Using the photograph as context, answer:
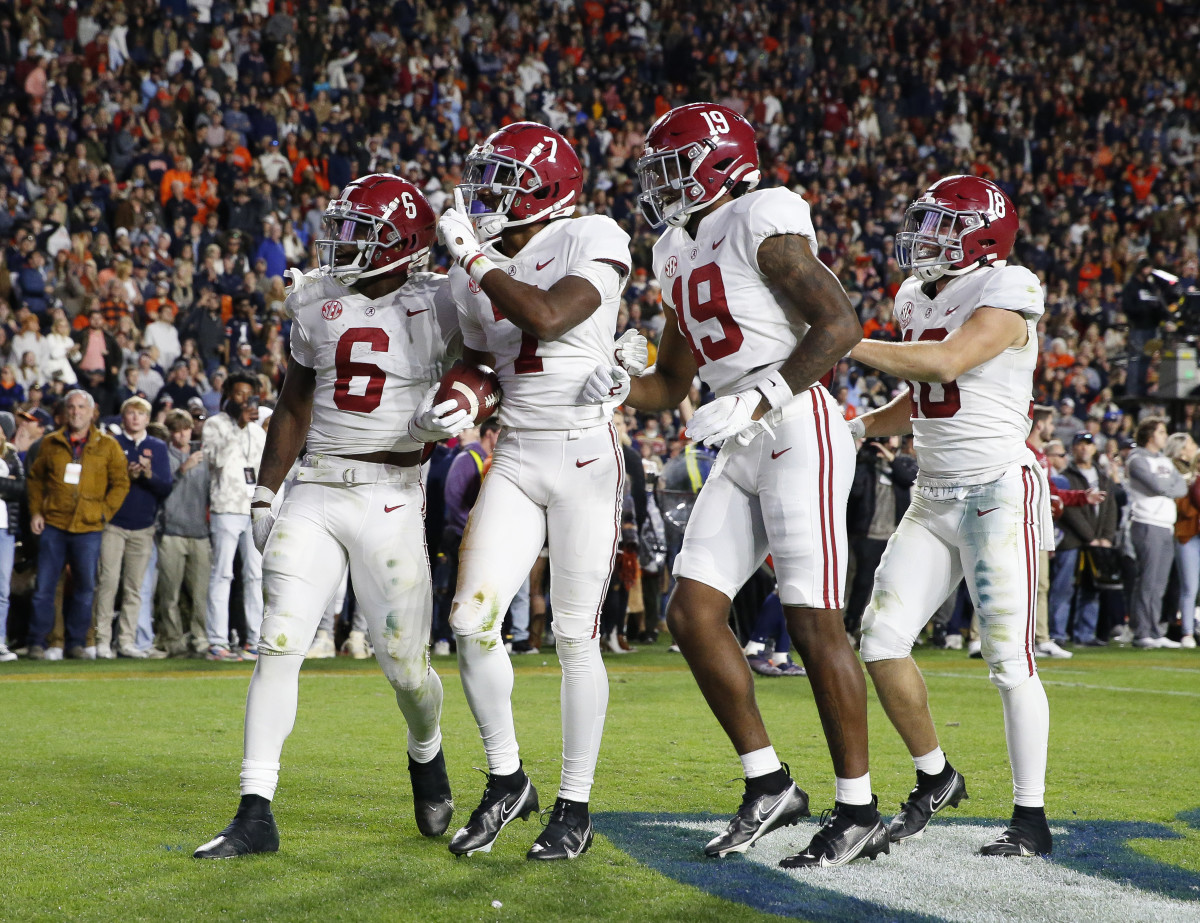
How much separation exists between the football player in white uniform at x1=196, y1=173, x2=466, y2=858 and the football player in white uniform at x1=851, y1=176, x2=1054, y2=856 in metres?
1.40

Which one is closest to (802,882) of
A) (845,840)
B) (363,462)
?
(845,840)

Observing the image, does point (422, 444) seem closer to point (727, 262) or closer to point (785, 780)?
point (727, 262)

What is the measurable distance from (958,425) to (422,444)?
1706mm

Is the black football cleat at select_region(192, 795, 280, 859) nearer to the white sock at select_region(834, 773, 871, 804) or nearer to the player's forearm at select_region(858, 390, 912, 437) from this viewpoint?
the white sock at select_region(834, 773, 871, 804)

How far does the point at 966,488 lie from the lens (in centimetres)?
429

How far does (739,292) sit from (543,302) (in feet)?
1.98

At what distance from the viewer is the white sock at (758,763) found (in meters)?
3.98

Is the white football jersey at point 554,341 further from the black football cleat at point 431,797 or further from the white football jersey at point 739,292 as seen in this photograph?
the black football cleat at point 431,797

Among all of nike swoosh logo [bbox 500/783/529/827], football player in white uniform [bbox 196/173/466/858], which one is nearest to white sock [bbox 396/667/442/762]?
football player in white uniform [bbox 196/173/466/858]

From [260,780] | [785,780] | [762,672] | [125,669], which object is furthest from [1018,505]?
[125,669]

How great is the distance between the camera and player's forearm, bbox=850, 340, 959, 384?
4062 mm

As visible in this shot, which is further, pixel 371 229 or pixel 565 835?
pixel 371 229

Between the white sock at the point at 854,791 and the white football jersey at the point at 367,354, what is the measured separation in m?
1.64

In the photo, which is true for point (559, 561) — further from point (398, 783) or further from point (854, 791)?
point (398, 783)
